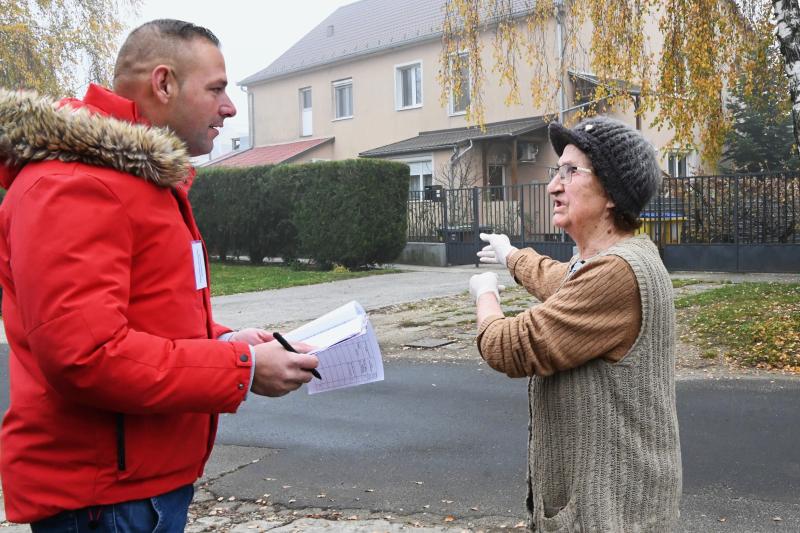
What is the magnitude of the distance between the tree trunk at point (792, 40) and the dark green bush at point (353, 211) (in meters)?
9.92

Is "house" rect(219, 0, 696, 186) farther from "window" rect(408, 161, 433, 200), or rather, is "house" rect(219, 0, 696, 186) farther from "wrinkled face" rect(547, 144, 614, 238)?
"wrinkled face" rect(547, 144, 614, 238)

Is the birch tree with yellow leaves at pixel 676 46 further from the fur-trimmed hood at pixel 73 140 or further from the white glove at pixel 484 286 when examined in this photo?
the fur-trimmed hood at pixel 73 140

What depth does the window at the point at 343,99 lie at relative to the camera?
1181 inches

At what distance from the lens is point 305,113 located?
31.9 meters

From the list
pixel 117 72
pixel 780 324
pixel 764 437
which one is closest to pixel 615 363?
pixel 117 72

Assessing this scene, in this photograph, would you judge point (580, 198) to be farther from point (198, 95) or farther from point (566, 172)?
point (198, 95)

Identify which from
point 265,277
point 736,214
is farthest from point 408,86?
point 736,214

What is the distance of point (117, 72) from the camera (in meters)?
2.16

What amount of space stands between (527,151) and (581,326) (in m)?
22.5

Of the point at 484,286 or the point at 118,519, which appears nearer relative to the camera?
the point at 118,519

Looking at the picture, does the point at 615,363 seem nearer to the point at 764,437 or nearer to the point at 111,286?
the point at 111,286

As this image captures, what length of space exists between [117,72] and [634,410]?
1.67 metres

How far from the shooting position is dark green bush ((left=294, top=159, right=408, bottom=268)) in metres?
18.1

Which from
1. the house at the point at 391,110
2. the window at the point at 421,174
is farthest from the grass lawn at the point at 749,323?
the window at the point at 421,174
